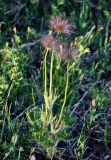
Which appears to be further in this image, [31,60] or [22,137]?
[31,60]

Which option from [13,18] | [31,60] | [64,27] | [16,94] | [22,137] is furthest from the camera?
[13,18]

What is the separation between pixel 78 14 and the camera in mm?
2871

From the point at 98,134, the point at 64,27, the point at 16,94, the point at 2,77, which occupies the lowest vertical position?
the point at 98,134

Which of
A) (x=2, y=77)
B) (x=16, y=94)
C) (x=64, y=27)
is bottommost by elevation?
(x=16, y=94)

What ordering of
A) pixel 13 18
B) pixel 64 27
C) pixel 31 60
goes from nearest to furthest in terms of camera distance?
pixel 64 27
pixel 31 60
pixel 13 18

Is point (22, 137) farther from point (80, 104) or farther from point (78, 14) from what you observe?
point (78, 14)

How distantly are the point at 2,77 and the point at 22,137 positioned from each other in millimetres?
335

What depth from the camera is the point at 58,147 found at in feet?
7.30

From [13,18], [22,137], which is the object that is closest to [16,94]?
[22,137]

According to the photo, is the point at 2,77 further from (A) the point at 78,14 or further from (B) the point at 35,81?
(A) the point at 78,14

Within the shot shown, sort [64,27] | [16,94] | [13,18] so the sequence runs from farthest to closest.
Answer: [13,18] → [16,94] → [64,27]

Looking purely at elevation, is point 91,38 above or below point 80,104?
above

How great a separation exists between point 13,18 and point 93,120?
102 cm

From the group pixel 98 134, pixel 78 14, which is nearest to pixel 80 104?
pixel 98 134
